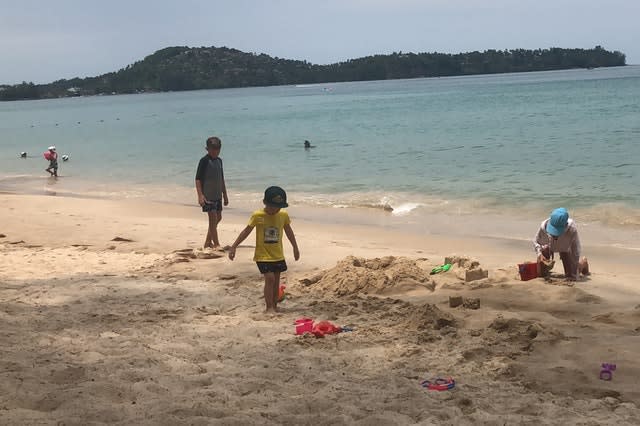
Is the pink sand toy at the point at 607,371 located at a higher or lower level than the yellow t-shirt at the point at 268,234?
lower

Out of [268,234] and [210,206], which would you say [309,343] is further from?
[210,206]

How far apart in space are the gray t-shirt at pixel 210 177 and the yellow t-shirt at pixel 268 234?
2.75m

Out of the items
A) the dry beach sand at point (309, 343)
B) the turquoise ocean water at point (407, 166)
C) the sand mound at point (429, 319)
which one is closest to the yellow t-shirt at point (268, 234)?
the dry beach sand at point (309, 343)

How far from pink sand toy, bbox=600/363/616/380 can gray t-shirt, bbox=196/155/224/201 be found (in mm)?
5568

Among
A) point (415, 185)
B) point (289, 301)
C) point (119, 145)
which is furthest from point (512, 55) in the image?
point (289, 301)

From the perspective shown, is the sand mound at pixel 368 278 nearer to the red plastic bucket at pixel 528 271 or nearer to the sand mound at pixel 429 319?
the red plastic bucket at pixel 528 271

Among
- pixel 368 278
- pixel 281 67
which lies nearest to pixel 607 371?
pixel 368 278

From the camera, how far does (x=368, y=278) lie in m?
7.00

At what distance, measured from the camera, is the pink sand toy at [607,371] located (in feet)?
14.5

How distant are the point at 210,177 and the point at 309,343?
4088 millimetres

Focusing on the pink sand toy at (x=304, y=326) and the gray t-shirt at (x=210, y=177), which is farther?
the gray t-shirt at (x=210, y=177)

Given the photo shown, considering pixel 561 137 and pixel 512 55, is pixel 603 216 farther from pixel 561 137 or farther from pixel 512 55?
pixel 512 55

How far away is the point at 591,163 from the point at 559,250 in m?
13.3

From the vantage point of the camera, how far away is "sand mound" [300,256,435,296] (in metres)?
6.86
